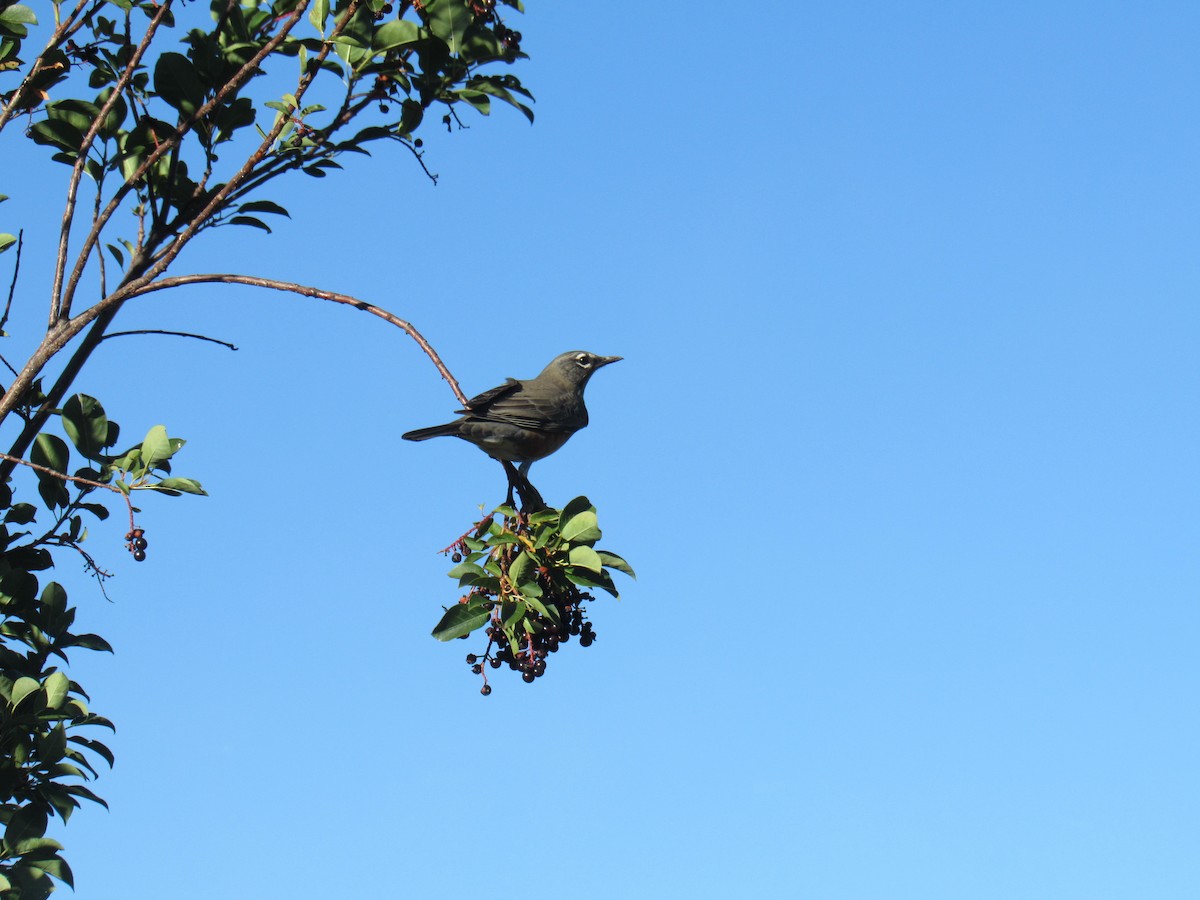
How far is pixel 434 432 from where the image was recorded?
8.20m

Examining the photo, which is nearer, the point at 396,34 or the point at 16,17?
the point at 396,34

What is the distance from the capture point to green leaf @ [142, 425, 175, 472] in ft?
17.7

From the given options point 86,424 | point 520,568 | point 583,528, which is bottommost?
point 520,568

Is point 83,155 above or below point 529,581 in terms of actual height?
above

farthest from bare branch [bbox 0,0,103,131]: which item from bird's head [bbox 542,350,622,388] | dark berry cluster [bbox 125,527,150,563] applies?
bird's head [bbox 542,350,622,388]

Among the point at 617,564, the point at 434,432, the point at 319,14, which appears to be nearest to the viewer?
the point at 617,564

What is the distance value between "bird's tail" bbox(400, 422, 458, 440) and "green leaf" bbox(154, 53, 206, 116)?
3017 mm

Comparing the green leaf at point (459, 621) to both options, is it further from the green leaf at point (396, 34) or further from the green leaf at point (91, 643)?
the green leaf at point (396, 34)

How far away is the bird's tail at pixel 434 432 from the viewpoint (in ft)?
26.9

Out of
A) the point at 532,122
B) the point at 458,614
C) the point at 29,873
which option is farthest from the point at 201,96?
the point at 29,873

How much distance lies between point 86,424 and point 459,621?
185 cm

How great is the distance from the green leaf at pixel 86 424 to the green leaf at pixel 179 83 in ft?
4.39

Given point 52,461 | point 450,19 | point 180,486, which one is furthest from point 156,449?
point 450,19

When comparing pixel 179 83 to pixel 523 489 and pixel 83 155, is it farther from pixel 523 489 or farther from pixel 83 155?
pixel 523 489
